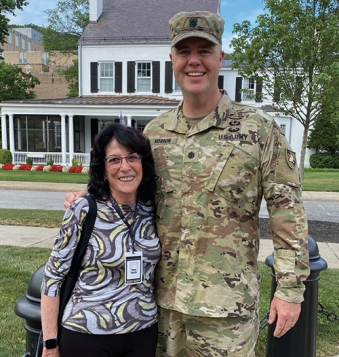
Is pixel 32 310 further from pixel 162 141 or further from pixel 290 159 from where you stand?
pixel 290 159

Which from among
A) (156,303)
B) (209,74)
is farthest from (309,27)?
(156,303)

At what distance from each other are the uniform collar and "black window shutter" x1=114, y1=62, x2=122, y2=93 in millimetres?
20292

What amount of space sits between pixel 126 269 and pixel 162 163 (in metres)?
0.60

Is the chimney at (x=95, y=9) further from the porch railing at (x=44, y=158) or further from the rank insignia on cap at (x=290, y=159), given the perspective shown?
the rank insignia on cap at (x=290, y=159)

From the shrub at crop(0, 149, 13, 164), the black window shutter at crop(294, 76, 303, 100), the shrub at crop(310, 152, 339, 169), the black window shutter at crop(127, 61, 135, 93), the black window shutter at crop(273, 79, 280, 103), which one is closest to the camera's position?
the black window shutter at crop(294, 76, 303, 100)

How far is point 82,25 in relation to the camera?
33188mm

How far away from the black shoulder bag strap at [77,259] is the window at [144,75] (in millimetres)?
20358

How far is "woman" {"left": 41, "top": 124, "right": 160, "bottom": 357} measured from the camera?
176cm

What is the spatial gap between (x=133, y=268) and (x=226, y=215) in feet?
1.73

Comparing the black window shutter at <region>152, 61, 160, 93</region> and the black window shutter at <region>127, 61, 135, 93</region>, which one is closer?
the black window shutter at <region>152, 61, 160, 93</region>

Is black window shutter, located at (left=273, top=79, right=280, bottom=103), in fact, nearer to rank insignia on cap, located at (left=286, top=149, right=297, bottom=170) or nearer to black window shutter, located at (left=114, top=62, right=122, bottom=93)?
rank insignia on cap, located at (left=286, top=149, right=297, bottom=170)

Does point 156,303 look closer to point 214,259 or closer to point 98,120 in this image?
point 214,259

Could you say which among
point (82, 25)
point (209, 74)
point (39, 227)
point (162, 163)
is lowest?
point (39, 227)

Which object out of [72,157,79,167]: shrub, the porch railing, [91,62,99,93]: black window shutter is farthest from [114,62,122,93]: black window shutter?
[72,157,79,167]: shrub
